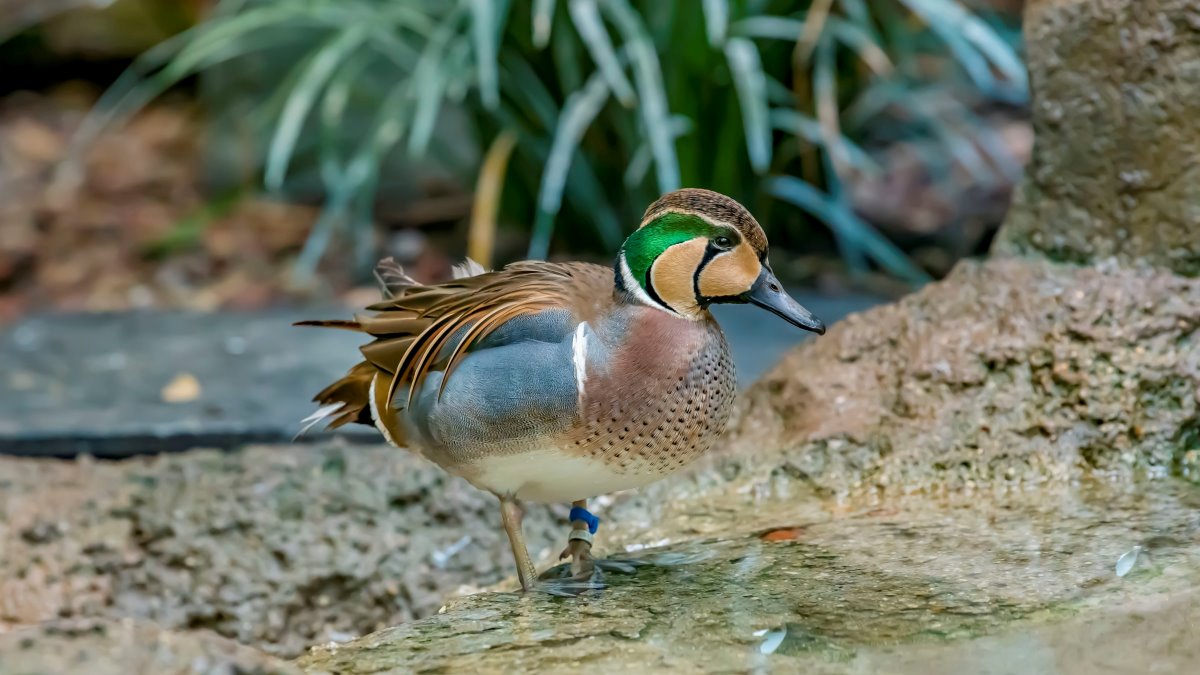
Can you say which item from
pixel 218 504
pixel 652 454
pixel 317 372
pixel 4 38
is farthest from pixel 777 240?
pixel 4 38

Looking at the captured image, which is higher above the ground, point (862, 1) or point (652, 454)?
point (862, 1)

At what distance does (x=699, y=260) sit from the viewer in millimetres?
2404

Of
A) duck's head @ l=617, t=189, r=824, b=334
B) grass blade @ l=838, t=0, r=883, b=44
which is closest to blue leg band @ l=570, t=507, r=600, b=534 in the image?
duck's head @ l=617, t=189, r=824, b=334

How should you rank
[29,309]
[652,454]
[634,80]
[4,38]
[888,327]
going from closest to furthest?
1. [652,454]
2. [888,327]
3. [634,80]
4. [29,309]
5. [4,38]

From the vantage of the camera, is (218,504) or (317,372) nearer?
(218,504)

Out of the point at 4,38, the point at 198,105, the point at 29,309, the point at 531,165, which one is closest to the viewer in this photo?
the point at 531,165

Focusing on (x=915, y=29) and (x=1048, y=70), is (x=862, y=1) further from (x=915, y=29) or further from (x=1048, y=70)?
(x=1048, y=70)

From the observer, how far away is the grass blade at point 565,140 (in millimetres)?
4793

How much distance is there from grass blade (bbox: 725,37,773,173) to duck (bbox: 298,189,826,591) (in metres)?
2.27

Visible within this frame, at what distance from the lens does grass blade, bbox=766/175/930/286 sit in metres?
5.17

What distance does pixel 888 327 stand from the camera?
3.14 metres

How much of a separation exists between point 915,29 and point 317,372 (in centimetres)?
295

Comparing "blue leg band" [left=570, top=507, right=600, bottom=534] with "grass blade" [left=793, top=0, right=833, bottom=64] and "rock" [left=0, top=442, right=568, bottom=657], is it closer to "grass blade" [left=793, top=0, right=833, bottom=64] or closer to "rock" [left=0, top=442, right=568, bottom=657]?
"rock" [left=0, top=442, right=568, bottom=657]

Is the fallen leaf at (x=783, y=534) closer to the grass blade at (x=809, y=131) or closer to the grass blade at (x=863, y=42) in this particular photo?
the grass blade at (x=809, y=131)
